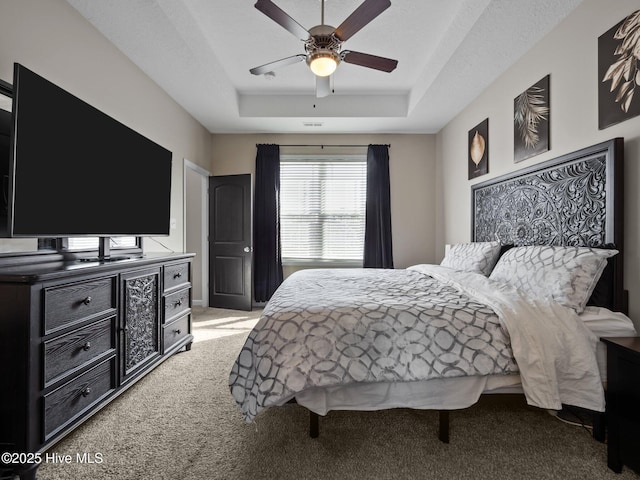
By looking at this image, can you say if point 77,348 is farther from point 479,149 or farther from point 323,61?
point 479,149

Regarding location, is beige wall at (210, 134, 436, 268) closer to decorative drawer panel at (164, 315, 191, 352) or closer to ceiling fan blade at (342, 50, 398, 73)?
ceiling fan blade at (342, 50, 398, 73)

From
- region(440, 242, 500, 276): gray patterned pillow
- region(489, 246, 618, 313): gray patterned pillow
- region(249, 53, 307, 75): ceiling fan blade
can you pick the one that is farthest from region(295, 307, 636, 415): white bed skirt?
region(249, 53, 307, 75): ceiling fan blade

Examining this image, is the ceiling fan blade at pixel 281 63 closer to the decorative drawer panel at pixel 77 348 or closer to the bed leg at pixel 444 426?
the decorative drawer panel at pixel 77 348

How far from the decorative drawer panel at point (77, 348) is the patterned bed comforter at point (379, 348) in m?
0.82

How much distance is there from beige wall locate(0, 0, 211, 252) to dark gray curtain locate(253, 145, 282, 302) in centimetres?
120

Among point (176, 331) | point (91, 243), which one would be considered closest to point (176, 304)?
point (176, 331)

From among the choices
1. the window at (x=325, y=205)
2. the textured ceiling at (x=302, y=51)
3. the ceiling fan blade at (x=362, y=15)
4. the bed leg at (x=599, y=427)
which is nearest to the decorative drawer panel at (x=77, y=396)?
the textured ceiling at (x=302, y=51)

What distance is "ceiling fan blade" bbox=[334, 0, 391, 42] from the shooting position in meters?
1.84

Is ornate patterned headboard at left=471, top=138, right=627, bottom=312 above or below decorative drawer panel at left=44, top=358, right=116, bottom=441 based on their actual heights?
A: above

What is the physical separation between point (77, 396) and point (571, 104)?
3.53m

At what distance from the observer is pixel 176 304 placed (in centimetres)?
266

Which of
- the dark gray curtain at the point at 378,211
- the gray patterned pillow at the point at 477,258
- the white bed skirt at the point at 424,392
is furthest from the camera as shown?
the dark gray curtain at the point at 378,211

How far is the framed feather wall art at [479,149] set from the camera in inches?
130

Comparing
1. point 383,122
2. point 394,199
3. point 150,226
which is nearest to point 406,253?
point 394,199
